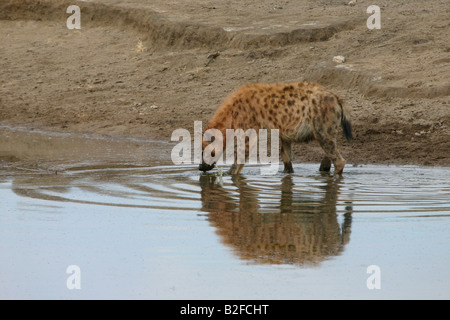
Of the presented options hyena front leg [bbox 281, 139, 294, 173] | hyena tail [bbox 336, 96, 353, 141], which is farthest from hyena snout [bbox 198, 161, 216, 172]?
hyena tail [bbox 336, 96, 353, 141]

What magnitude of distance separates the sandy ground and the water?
184cm

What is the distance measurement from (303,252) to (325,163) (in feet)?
11.9

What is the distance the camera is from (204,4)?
15.7 metres

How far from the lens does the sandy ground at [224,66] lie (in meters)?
10.7

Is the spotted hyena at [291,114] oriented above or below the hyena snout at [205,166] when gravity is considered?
above

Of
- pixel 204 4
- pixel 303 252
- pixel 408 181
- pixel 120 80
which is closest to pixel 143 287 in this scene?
pixel 303 252

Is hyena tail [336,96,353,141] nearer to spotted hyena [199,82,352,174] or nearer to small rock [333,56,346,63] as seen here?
spotted hyena [199,82,352,174]

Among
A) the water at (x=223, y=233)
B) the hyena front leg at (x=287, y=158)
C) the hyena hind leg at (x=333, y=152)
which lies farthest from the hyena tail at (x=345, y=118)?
the hyena front leg at (x=287, y=158)

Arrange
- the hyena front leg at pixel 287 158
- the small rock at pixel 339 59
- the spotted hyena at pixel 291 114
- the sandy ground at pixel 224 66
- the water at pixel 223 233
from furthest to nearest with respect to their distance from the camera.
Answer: the small rock at pixel 339 59 < the sandy ground at pixel 224 66 < the hyena front leg at pixel 287 158 < the spotted hyena at pixel 291 114 < the water at pixel 223 233

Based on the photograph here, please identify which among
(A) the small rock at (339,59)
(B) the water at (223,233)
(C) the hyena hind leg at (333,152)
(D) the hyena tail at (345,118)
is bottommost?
(B) the water at (223,233)

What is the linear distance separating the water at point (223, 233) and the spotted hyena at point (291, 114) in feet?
1.13

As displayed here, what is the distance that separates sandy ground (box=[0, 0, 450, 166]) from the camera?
1067 cm

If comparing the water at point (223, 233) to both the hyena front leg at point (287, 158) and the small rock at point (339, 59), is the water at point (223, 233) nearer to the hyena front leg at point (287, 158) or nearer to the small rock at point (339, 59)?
the hyena front leg at point (287, 158)

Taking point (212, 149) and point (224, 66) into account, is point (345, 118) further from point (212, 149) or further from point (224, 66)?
point (224, 66)
